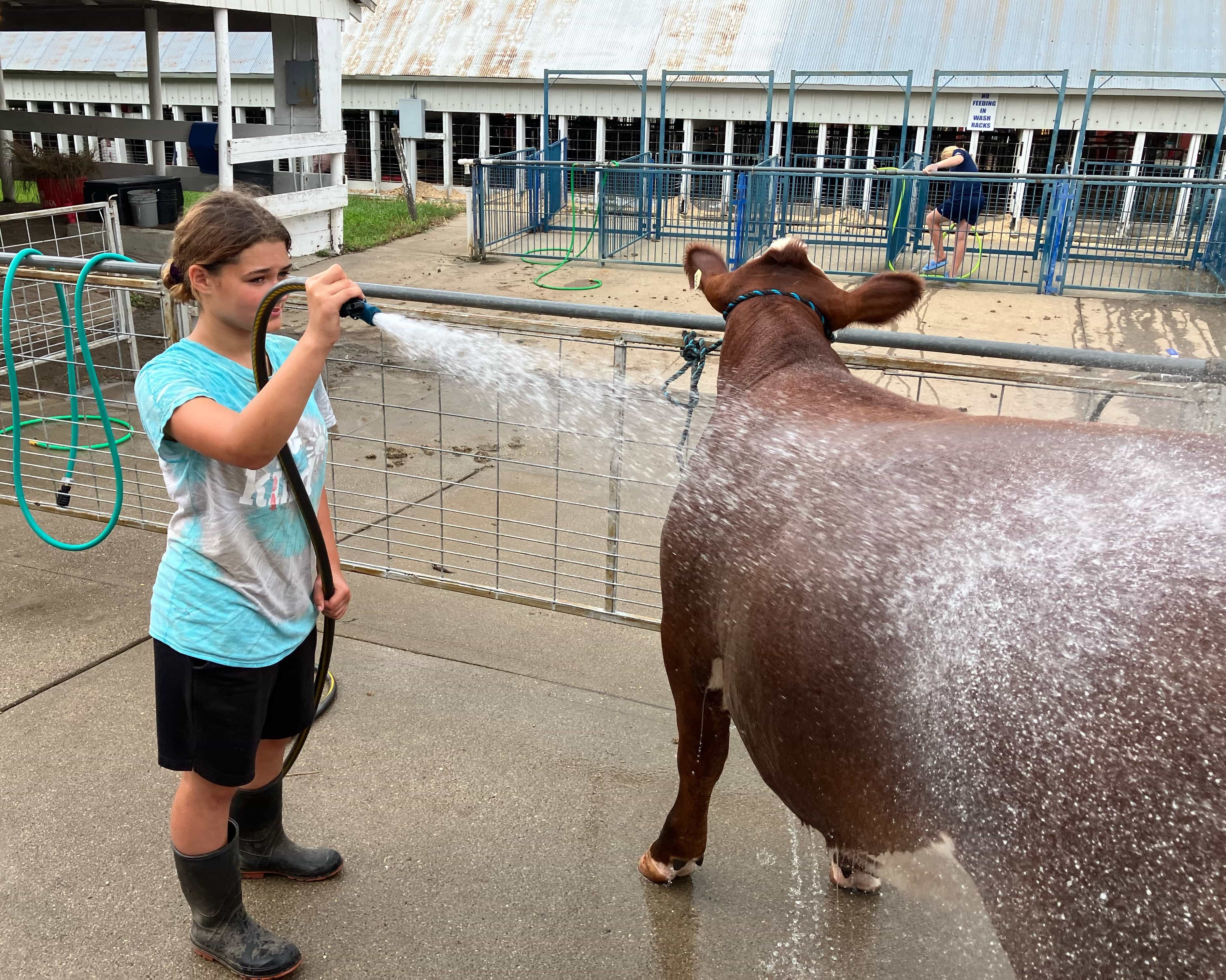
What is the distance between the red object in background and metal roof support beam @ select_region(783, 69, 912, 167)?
31.3ft

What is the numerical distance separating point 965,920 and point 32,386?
24.0 ft

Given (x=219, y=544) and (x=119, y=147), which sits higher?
(x=119, y=147)

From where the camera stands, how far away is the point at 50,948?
2486mm

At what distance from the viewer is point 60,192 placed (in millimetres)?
12250

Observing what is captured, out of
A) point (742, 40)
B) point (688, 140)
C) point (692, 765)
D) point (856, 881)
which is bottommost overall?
point (856, 881)

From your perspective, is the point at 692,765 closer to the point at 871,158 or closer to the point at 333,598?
the point at 333,598

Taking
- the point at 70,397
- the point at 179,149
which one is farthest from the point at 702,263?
the point at 179,149

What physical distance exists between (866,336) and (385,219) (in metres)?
14.2

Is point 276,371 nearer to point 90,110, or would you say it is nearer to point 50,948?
point 50,948

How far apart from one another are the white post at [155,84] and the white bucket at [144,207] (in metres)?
2.15

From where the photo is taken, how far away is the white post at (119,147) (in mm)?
20297

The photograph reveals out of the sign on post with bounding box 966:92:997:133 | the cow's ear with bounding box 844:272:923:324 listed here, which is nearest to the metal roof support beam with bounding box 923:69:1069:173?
the sign on post with bounding box 966:92:997:133

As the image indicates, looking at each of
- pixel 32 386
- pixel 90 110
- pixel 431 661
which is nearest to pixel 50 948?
pixel 431 661

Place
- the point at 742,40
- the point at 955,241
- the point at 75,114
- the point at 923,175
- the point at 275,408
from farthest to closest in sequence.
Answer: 1. the point at 75,114
2. the point at 742,40
3. the point at 955,241
4. the point at 923,175
5. the point at 275,408
